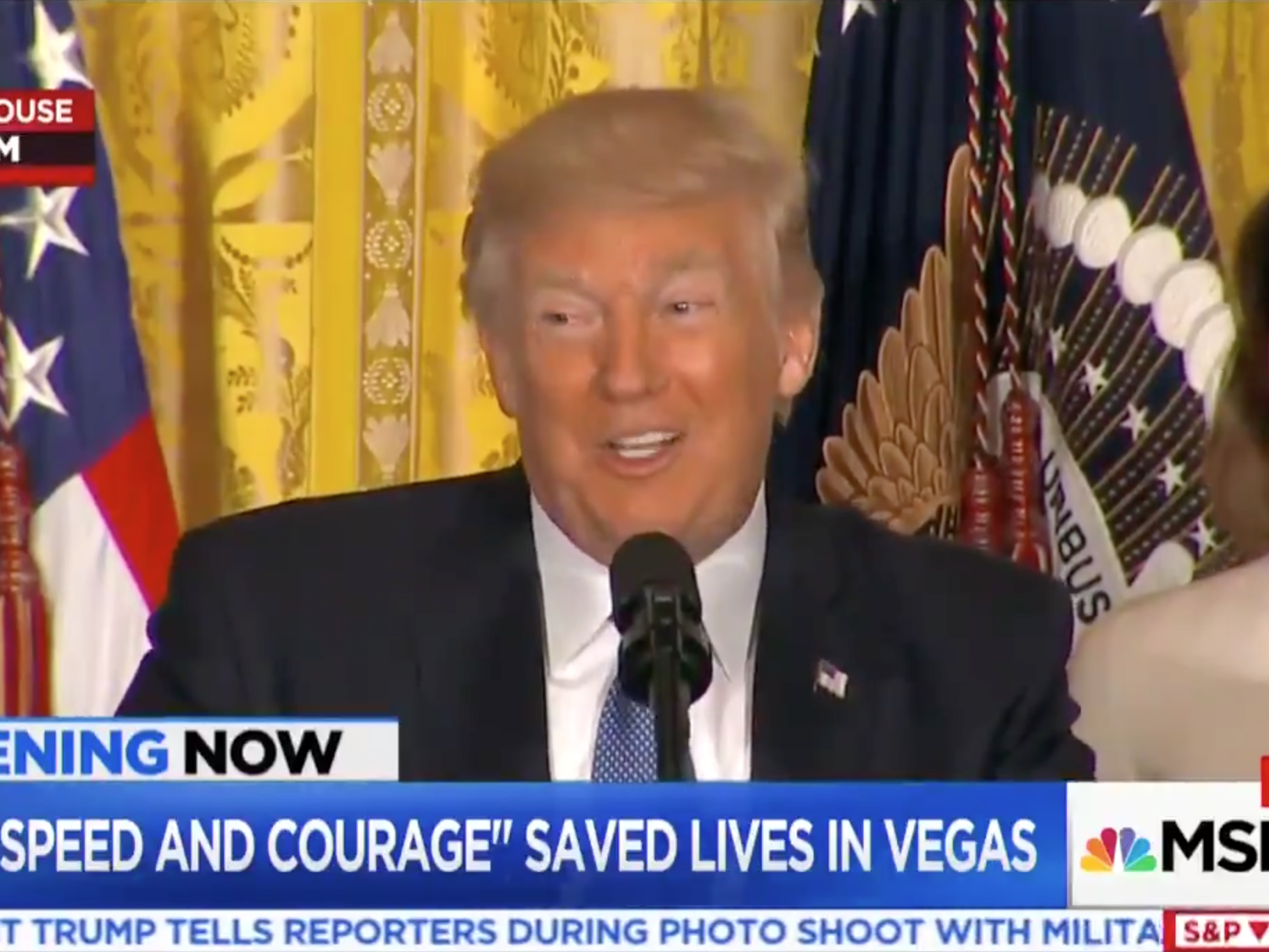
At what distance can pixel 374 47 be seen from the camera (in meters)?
2.21

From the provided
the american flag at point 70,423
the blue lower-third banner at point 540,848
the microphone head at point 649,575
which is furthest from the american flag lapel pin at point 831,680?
the american flag at point 70,423

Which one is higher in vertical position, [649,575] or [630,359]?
[630,359]

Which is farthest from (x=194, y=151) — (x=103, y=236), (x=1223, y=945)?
(x=1223, y=945)

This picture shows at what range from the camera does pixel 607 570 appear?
4.98 feet

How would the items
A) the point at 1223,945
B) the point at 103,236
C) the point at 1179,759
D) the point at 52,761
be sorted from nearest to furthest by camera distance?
the point at 1223,945
the point at 52,761
the point at 1179,759
the point at 103,236

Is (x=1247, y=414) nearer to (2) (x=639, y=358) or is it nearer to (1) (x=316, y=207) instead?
(2) (x=639, y=358)

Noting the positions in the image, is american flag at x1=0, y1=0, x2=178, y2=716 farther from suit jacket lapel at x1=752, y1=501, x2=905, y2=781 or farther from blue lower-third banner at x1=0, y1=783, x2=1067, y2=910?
suit jacket lapel at x1=752, y1=501, x2=905, y2=781

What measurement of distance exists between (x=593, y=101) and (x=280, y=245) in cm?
78

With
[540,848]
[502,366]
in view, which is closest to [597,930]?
[540,848]

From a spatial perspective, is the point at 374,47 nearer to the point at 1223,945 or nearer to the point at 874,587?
the point at 874,587

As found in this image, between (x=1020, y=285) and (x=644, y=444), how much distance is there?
82cm

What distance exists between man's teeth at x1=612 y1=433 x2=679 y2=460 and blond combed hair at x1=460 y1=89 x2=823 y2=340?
155 millimetres

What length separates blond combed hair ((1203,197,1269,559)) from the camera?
1.72m

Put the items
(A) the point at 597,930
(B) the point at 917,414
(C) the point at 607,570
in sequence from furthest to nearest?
1. (B) the point at 917,414
2. (C) the point at 607,570
3. (A) the point at 597,930
